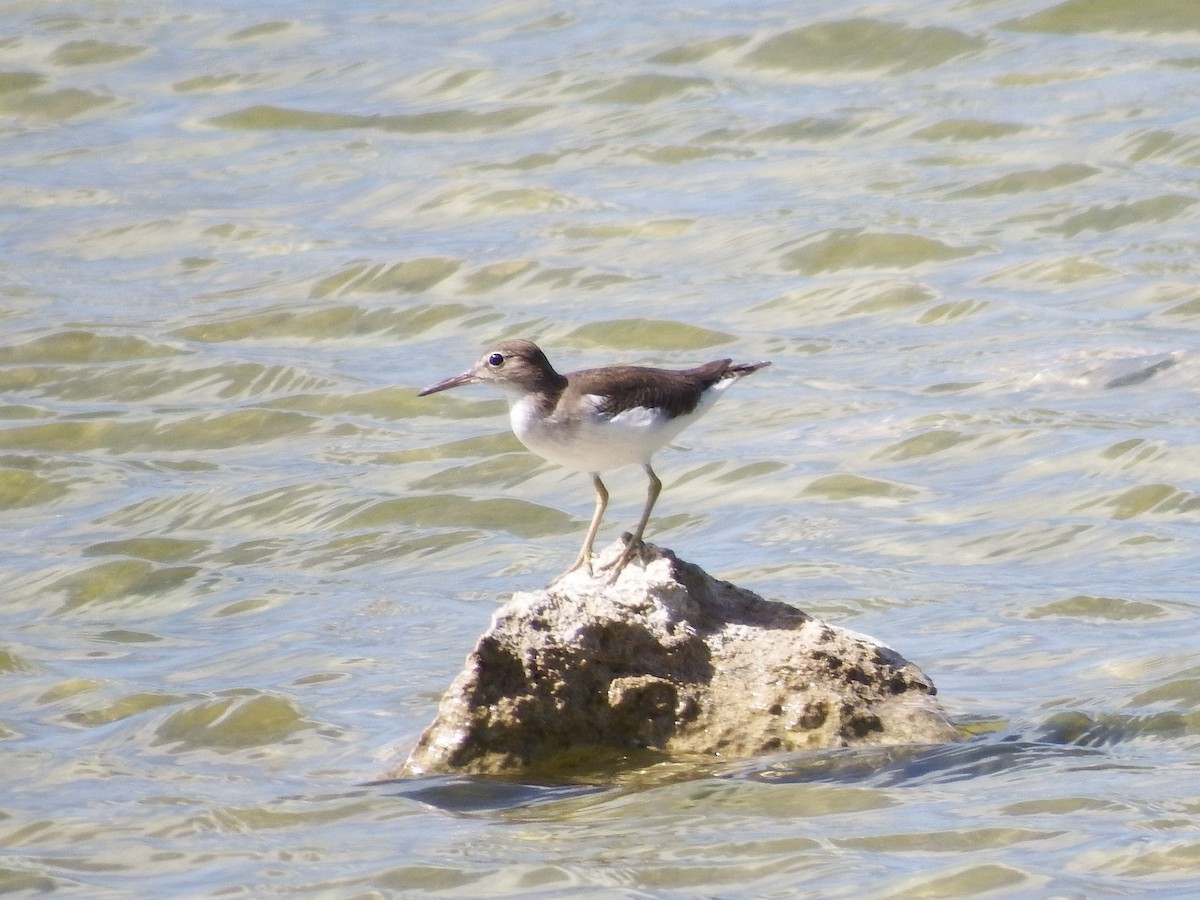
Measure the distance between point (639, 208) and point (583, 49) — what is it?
12.0ft

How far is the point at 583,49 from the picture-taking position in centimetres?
1772

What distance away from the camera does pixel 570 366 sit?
12391 millimetres

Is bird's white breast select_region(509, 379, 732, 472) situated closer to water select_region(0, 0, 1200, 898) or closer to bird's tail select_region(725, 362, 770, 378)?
bird's tail select_region(725, 362, 770, 378)

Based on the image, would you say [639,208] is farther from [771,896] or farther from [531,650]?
[771,896]

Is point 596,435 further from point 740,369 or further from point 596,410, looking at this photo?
point 740,369

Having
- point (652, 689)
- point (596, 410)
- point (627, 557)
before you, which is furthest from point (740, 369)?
point (652, 689)

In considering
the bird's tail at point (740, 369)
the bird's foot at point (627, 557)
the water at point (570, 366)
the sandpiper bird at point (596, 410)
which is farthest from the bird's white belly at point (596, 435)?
the water at point (570, 366)

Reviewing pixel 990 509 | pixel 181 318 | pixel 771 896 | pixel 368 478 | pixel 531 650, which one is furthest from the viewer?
pixel 181 318

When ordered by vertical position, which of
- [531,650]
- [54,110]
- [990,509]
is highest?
[54,110]

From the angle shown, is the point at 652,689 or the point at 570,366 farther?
the point at 570,366

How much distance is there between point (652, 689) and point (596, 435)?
0.96 meters

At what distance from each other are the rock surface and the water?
0.53ft

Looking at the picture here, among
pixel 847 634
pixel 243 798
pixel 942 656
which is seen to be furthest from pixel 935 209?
pixel 243 798

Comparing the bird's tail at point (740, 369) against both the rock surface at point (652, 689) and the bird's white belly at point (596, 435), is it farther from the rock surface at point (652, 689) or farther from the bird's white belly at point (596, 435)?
the rock surface at point (652, 689)
